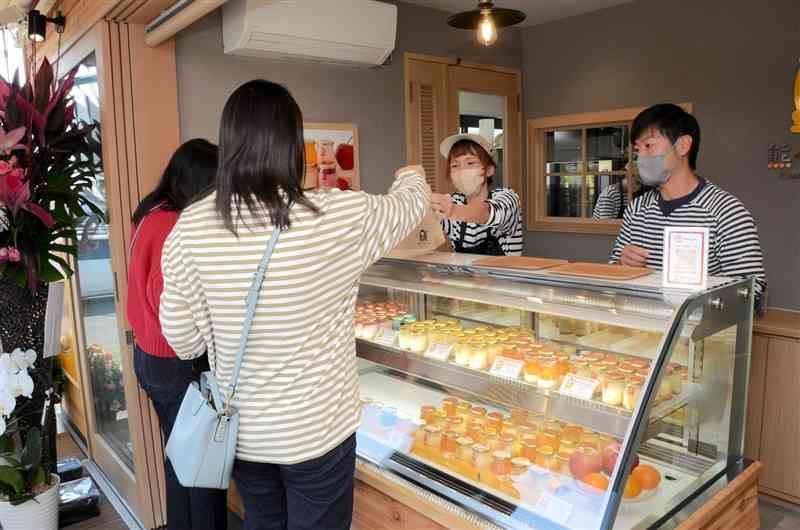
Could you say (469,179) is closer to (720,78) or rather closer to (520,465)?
(520,465)

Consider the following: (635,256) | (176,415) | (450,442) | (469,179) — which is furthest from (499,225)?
(176,415)

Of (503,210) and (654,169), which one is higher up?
(654,169)

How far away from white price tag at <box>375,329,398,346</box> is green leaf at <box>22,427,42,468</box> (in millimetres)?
1651

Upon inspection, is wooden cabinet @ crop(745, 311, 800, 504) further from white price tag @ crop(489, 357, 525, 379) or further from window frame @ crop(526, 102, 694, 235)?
window frame @ crop(526, 102, 694, 235)

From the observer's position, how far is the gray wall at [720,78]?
4262mm

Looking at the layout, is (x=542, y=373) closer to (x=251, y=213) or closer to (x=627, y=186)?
(x=251, y=213)

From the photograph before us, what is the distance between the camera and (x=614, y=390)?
1798mm

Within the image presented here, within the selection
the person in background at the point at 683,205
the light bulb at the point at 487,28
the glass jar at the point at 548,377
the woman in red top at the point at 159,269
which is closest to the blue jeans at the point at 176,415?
the woman in red top at the point at 159,269

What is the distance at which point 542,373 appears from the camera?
199cm

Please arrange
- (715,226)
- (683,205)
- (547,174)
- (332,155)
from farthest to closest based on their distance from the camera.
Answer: (547,174) → (332,155) → (683,205) → (715,226)

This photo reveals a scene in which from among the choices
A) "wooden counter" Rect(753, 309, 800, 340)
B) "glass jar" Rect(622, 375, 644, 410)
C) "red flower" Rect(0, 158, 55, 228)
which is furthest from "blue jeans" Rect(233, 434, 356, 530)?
"wooden counter" Rect(753, 309, 800, 340)

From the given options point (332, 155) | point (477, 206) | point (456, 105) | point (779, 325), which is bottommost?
point (779, 325)

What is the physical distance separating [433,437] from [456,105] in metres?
3.56

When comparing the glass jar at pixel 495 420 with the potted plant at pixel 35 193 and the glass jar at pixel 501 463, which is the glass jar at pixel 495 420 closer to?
the glass jar at pixel 501 463
